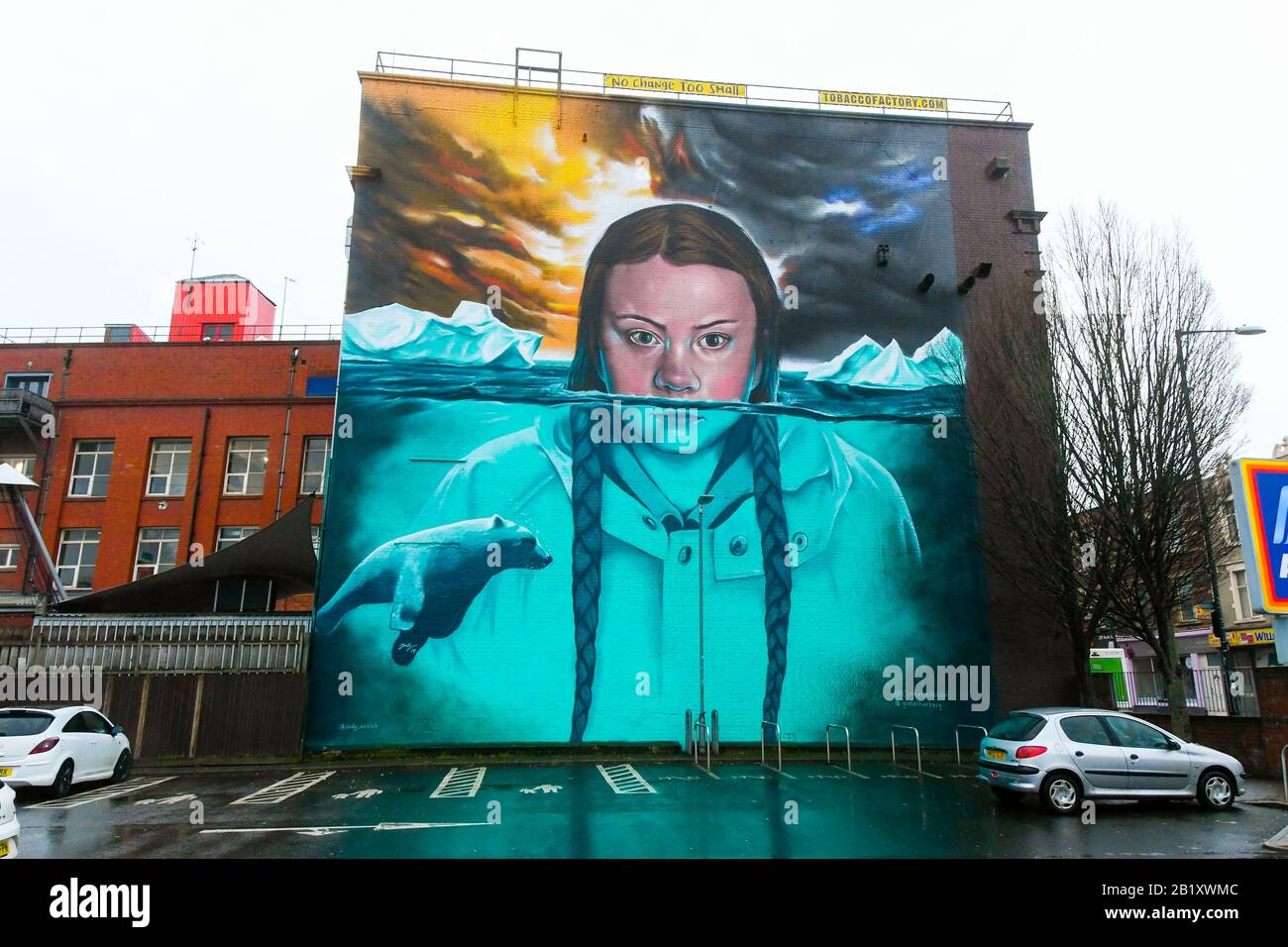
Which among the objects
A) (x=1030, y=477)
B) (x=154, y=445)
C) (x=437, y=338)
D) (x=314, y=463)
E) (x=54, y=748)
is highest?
(x=437, y=338)

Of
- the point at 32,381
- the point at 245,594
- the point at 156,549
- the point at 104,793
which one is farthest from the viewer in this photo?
the point at 32,381

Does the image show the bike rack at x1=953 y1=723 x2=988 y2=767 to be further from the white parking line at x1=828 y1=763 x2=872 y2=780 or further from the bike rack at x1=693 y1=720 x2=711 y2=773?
the bike rack at x1=693 y1=720 x2=711 y2=773

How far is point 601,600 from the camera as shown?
20969 mm

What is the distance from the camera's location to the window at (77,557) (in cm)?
2853

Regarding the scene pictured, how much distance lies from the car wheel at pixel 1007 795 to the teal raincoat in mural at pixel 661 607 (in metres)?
7.33

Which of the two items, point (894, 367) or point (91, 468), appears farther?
point (91, 468)

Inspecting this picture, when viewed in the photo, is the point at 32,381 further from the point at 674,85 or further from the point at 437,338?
the point at 674,85

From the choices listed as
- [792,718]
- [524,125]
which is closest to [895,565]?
[792,718]

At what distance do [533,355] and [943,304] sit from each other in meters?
11.8

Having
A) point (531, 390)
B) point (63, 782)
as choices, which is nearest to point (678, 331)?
point (531, 390)

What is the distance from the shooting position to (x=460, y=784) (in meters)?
16.0

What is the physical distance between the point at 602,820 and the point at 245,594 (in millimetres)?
16824
